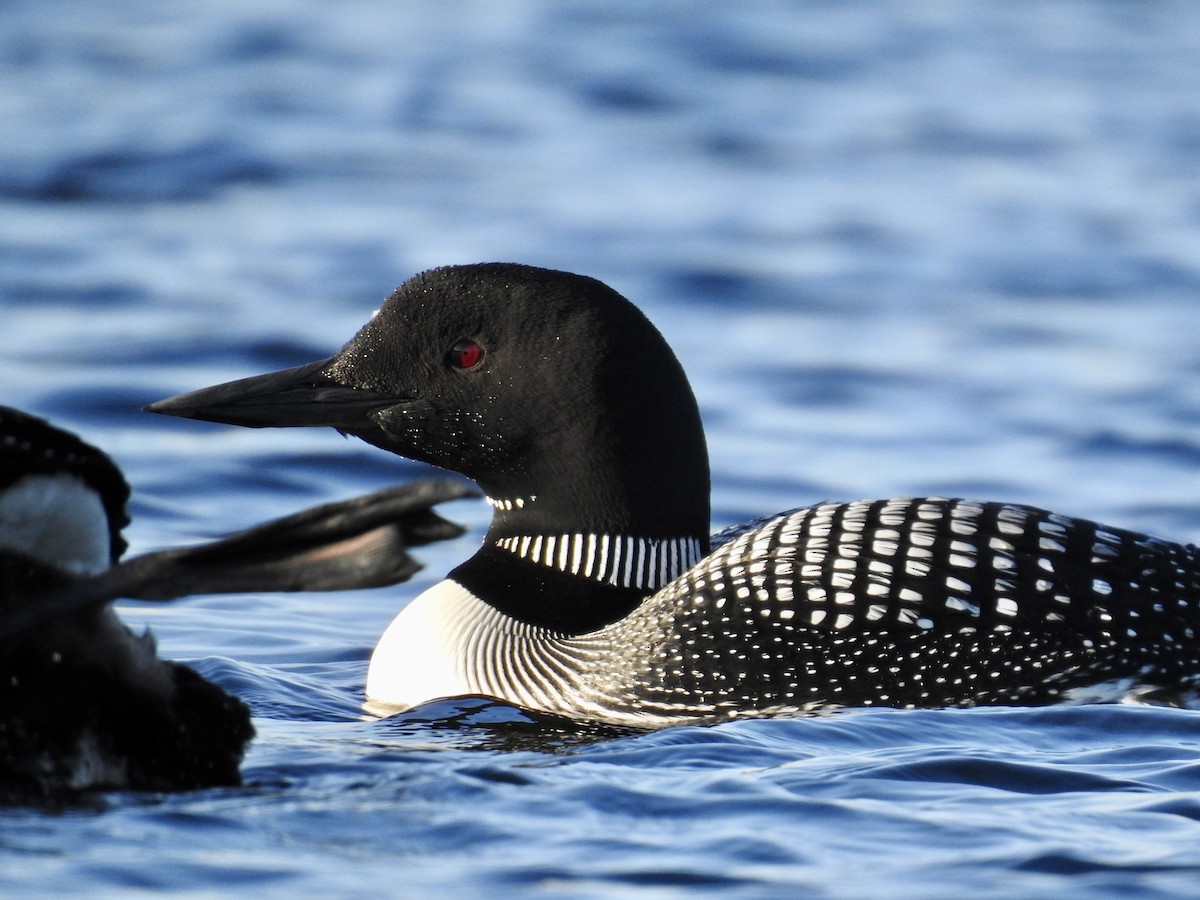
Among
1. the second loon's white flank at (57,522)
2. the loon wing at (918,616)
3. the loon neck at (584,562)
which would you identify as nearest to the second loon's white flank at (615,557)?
the loon neck at (584,562)

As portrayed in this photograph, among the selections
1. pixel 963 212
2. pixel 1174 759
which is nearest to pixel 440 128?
pixel 963 212

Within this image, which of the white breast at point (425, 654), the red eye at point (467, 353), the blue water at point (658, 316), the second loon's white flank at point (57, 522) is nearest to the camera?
the second loon's white flank at point (57, 522)

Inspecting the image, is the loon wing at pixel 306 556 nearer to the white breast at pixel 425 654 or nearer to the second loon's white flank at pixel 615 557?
the white breast at pixel 425 654

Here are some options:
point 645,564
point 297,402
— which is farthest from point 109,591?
point 645,564

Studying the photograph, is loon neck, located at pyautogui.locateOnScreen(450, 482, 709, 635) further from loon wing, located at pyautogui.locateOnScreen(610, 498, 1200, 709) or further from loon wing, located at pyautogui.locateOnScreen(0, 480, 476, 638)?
loon wing, located at pyautogui.locateOnScreen(0, 480, 476, 638)

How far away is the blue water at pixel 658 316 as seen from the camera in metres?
3.40

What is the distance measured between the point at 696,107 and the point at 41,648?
9.46 metres

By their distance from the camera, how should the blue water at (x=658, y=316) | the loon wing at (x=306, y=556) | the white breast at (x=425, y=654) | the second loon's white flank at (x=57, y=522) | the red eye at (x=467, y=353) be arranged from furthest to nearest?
the red eye at (x=467, y=353)
the white breast at (x=425, y=654)
the blue water at (x=658, y=316)
the second loon's white flank at (x=57, y=522)
the loon wing at (x=306, y=556)

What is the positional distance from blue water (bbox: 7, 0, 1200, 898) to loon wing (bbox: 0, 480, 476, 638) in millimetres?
449

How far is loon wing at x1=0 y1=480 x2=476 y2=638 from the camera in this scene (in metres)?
3.00

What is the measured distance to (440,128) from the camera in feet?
38.1

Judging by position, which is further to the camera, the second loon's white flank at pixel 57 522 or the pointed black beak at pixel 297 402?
the pointed black beak at pixel 297 402

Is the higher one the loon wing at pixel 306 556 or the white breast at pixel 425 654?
the loon wing at pixel 306 556

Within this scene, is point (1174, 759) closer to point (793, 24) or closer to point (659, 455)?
point (659, 455)
